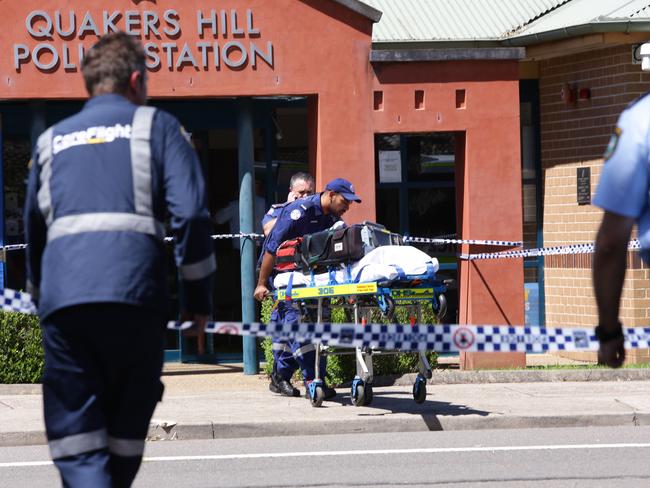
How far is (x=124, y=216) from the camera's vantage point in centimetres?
476

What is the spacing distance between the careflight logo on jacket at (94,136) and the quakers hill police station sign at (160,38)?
8.57 metres

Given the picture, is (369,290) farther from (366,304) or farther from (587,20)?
(587,20)

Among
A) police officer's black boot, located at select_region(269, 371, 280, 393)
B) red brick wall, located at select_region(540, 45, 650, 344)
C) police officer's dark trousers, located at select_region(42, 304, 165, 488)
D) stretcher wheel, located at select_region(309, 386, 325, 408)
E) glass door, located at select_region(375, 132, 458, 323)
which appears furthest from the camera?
glass door, located at select_region(375, 132, 458, 323)

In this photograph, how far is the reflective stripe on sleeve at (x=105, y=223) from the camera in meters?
4.74

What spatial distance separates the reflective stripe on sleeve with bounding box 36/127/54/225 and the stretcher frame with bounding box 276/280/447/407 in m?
5.56

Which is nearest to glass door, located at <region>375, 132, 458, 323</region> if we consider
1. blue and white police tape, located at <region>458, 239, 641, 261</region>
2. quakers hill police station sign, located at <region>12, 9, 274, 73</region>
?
blue and white police tape, located at <region>458, 239, 641, 261</region>

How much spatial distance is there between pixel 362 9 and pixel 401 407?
4.49m

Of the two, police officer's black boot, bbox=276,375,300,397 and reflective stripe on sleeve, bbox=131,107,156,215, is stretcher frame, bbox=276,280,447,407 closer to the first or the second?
police officer's black boot, bbox=276,375,300,397

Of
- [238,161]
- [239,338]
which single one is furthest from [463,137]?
[239,338]

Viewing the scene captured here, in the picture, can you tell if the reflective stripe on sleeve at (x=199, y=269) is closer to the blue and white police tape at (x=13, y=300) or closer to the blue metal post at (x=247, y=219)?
the blue and white police tape at (x=13, y=300)

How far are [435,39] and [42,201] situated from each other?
10.7 metres

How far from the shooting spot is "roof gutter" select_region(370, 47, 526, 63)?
1374 centimetres

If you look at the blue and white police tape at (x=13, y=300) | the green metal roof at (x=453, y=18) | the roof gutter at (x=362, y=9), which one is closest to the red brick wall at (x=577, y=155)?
the green metal roof at (x=453, y=18)

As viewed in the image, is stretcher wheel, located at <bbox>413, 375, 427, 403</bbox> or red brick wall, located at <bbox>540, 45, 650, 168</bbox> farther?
red brick wall, located at <bbox>540, 45, 650, 168</bbox>
